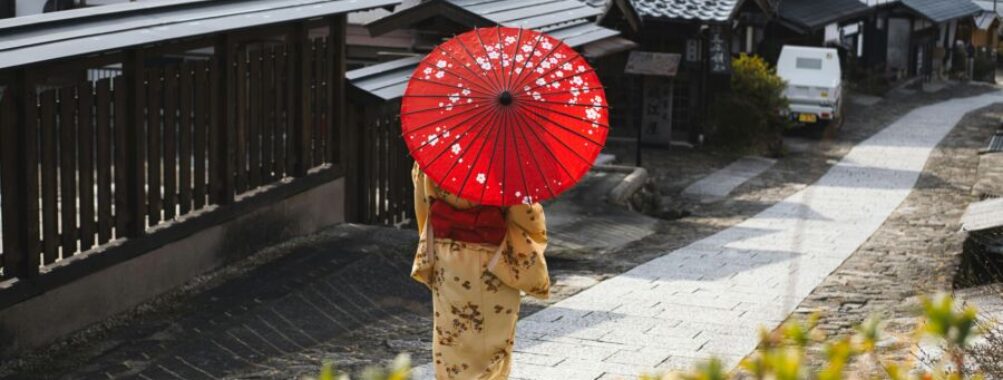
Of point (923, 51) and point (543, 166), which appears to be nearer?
point (543, 166)

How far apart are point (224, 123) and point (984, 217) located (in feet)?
25.3

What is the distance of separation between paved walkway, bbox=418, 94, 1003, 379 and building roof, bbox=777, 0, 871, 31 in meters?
14.3

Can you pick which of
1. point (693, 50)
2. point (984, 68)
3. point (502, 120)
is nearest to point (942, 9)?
point (984, 68)

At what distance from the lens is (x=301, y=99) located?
12.1 m

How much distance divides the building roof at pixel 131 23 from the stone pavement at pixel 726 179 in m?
11.2

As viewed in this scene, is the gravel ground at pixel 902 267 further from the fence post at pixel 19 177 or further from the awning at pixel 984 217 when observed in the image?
the fence post at pixel 19 177

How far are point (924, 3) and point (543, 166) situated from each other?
42.7 m

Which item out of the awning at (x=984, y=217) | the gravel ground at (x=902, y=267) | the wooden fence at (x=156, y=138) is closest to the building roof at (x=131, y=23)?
the wooden fence at (x=156, y=138)

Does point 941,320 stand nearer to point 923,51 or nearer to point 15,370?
point 15,370

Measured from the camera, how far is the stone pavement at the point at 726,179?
2217cm

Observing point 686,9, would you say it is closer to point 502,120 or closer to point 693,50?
point 693,50

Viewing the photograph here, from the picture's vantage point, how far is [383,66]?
46.3ft

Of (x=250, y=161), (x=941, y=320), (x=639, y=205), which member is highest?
(x=941, y=320)

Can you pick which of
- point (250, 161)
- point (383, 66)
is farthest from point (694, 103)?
point (250, 161)
